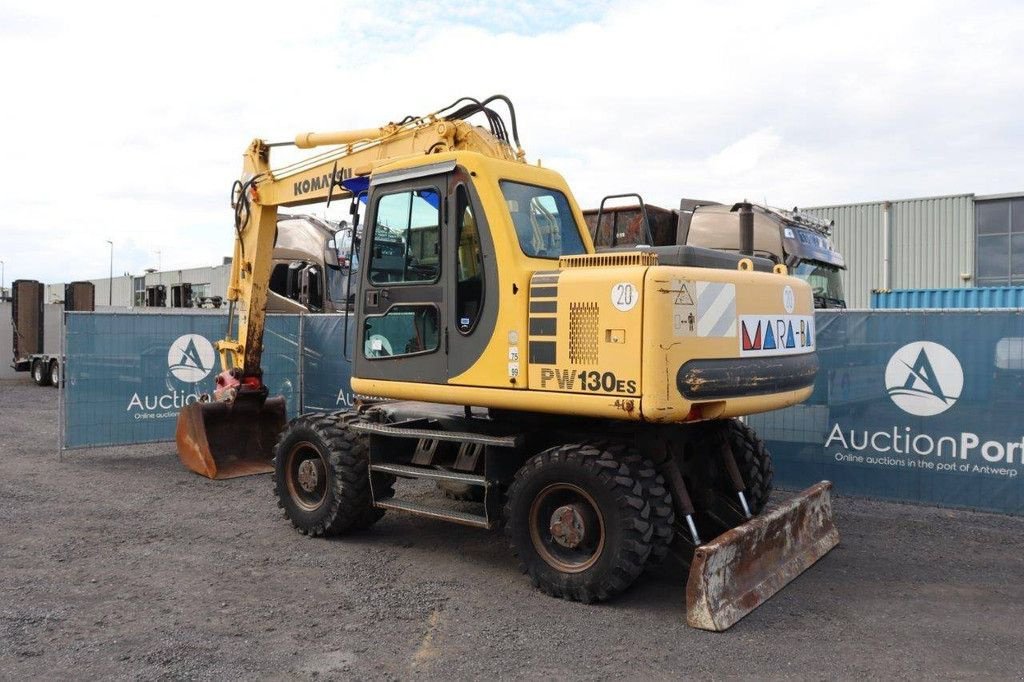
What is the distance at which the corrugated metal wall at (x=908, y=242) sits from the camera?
85.5ft

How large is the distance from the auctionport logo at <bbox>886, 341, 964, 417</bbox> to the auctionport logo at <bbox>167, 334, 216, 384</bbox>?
8485mm

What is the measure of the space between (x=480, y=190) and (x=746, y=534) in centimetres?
294

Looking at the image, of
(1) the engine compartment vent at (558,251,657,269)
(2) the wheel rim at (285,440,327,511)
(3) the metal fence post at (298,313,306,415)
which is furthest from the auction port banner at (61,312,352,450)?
(1) the engine compartment vent at (558,251,657,269)

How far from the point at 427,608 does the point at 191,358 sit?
729cm

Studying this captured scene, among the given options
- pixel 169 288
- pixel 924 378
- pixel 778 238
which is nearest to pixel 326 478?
pixel 924 378

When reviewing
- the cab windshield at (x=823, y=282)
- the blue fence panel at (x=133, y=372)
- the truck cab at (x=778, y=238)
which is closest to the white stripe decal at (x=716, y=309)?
the truck cab at (x=778, y=238)

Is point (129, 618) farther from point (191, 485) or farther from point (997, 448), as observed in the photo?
point (997, 448)

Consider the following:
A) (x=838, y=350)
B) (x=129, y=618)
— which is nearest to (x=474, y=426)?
(x=129, y=618)

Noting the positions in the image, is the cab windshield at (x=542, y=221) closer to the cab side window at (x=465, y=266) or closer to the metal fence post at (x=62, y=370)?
the cab side window at (x=465, y=266)

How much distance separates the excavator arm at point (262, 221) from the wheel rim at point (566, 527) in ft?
9.03

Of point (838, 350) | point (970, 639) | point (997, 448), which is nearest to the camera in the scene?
point (970, 639)

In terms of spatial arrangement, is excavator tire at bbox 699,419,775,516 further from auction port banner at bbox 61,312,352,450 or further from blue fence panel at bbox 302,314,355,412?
blue fence panel at bbox 302,314,355,412

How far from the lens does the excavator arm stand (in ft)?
23.8

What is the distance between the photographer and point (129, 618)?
5434 millimetres
